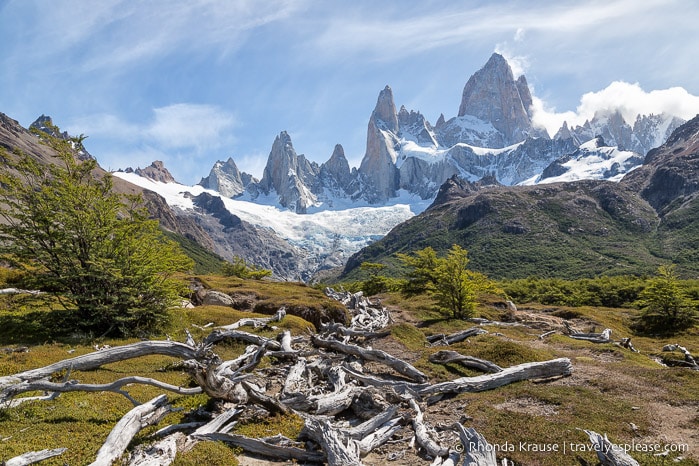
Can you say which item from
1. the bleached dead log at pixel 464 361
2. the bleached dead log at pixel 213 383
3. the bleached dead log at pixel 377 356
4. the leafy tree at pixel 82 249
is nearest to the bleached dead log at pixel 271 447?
the bleached dead log at pixel 213 383

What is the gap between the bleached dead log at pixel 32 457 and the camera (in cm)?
795

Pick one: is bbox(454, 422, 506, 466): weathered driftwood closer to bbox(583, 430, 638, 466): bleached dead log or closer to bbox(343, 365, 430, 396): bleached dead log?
bbox(583, 430, 638, 466): bleached dead log

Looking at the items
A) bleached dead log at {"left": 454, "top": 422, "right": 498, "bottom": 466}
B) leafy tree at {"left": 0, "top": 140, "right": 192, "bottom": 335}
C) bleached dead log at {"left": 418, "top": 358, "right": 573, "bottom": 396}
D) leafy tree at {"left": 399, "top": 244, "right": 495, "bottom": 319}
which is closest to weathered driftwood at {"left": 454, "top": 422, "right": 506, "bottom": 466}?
bleached dead log at {"left": 454, "top": 422, "right": 498, "bottom": 466}

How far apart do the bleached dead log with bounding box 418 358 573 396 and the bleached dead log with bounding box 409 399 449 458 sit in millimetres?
2097

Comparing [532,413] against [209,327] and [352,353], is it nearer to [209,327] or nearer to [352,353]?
[352,353]

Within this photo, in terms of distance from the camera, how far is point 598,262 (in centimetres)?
17362

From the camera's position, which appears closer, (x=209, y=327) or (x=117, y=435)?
(x=117, y=435)

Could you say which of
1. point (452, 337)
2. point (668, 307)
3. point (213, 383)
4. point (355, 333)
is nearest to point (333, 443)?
point (213, 383)

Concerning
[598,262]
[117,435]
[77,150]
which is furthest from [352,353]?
[598,262]

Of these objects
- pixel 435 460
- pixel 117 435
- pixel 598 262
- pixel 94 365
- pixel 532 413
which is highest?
pixel 94 365

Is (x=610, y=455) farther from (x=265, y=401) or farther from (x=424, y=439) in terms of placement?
(x=265, y=401)

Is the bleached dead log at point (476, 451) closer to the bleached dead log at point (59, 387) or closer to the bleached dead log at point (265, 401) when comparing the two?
the bleached dead log at point (265, 401)

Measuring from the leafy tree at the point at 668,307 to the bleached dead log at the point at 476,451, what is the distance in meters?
40.5

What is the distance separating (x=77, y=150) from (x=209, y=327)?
1494 cm
